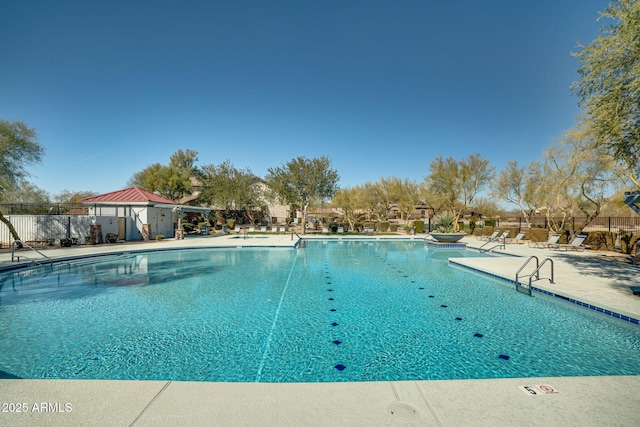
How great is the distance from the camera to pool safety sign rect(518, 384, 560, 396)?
8.59ft

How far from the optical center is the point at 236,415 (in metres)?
2.27

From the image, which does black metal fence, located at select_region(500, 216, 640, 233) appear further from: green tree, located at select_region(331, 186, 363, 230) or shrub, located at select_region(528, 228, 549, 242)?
green tree, located at select_region(331, 186, 363, 230)

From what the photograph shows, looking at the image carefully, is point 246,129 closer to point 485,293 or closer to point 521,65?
point 521,65

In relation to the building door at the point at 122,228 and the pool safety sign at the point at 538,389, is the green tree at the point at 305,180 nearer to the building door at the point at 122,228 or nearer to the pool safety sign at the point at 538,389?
the building door at the point at 122,228

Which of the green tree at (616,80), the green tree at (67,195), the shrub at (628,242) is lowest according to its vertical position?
the shrub at (628,242)

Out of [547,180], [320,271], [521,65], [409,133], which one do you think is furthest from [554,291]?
[409,133]

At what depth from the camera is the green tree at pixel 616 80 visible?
6211mm

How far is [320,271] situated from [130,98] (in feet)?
53.7

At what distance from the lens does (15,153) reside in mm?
14242

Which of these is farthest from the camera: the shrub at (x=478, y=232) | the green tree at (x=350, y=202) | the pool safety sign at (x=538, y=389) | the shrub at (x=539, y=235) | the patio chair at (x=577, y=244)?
the green tree at (x=350, y=202)

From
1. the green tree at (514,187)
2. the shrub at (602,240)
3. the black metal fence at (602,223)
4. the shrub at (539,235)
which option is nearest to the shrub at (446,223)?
the shrub at (539,235)

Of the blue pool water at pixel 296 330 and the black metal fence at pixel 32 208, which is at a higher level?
the black metal fence at pixel 32 208

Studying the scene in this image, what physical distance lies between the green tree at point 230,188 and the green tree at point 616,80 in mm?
28647

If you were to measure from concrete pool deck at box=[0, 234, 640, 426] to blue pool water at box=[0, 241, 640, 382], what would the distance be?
884 millimetres
